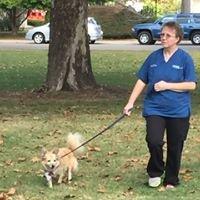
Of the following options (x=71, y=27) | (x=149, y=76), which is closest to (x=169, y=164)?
(x=149, y=76)

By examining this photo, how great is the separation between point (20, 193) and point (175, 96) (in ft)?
6.11

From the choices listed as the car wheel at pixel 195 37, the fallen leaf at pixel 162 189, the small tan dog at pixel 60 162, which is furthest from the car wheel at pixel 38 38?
the fallen leaf at pixel 162 189

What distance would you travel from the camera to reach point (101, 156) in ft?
29.4

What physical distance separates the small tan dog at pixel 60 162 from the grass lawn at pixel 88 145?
0.43 ft

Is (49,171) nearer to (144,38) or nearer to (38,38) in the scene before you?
(144,38)

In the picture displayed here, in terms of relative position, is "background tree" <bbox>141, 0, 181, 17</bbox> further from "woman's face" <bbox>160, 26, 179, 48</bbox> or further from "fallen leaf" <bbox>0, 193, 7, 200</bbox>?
"fallen leaf" <bbox>0, 193, 7, 200</bbox>

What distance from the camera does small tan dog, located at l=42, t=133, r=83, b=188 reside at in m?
6.91

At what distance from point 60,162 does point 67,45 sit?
8.33 m

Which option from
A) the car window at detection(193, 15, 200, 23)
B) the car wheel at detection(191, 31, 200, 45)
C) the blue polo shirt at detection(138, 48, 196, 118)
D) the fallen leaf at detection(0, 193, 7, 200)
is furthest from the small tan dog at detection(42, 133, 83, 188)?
the car window at detection(193, 15, 200, 23)

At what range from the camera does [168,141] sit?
711cm

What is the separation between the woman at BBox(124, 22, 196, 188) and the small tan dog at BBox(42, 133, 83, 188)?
789mm

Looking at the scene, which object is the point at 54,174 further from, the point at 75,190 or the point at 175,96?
the point at 175,96

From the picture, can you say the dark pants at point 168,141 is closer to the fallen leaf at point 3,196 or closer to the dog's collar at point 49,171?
the dog's collar at point 49,171

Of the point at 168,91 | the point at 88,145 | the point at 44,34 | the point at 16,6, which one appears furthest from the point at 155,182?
the point at 16,6
